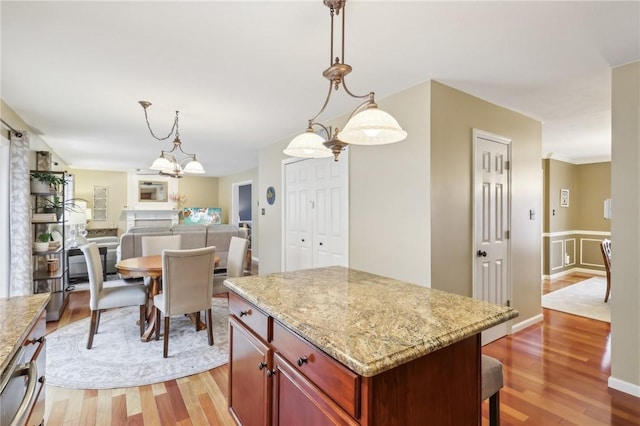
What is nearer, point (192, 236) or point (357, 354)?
point (357, 354)

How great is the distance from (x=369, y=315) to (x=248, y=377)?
0.79 metres

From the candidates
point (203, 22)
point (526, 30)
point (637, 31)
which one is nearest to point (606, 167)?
point (637, 31)

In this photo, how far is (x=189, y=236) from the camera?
566 cm

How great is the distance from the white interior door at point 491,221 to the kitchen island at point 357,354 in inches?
69.4

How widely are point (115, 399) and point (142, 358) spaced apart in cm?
60

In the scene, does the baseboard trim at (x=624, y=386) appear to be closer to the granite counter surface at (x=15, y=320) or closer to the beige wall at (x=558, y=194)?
the granite counter surface at (x=15, y=320)

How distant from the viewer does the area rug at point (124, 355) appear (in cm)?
244

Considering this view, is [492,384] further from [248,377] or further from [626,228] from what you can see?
[626,228]

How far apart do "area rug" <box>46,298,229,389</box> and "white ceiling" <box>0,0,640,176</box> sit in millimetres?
2432

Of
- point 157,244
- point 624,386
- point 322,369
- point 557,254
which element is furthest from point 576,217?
point 157,244

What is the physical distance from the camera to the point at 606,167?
20.6ft

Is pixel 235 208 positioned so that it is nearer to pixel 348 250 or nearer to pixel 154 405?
pixel 348 250

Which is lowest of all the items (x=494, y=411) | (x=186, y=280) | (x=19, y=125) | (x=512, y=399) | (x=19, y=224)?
(x=512, y=399)

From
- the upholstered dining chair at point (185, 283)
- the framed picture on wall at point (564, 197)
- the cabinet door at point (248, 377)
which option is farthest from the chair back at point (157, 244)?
the framed picture on wall at point (564, 197)
